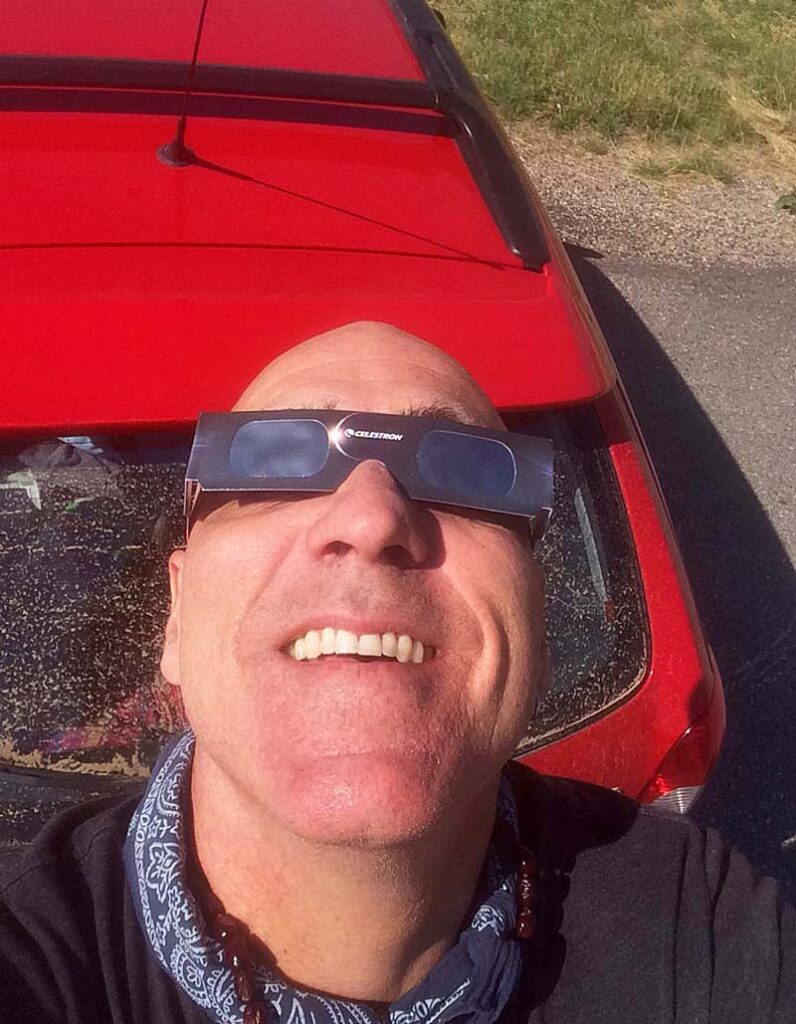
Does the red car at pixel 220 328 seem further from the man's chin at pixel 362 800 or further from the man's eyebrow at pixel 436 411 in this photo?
the man's chin at pixel 362 800

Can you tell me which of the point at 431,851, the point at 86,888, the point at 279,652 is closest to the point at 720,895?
the point at 431,851

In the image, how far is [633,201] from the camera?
5.52 meters

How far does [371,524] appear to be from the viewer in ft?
3.88

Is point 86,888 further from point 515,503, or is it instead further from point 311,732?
point 515,503

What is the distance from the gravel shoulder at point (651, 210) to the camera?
5230 millimetres

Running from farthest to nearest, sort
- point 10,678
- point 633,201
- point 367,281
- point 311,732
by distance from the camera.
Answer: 1. point 633,201
2. point 367,281
3. point 10,678
4. point 311,732

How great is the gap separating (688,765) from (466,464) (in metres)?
0.91

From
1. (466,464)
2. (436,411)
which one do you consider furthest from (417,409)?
(466,464)

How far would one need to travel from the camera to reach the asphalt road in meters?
3.10

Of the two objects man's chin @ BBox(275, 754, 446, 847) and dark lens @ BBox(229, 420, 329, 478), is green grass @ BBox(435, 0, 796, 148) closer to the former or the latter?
dark lens @ BBox(229, 420, 329, 478)

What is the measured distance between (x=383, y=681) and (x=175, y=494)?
617 mm

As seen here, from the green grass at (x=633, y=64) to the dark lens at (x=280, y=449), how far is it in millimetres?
5129

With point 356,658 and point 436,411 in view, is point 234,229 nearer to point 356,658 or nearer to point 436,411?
point 436,411

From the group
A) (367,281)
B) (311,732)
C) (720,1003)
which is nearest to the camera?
(311,732)
